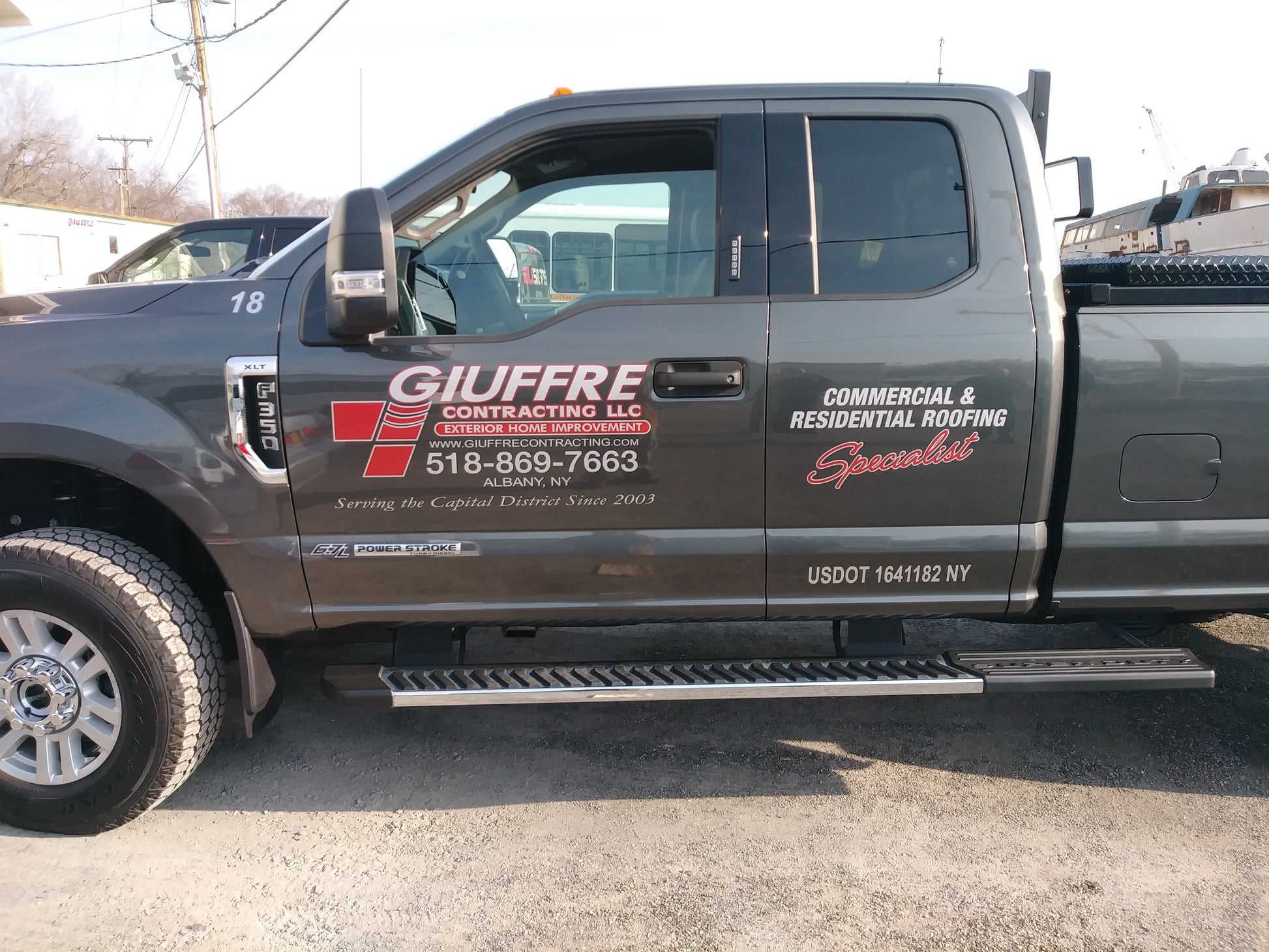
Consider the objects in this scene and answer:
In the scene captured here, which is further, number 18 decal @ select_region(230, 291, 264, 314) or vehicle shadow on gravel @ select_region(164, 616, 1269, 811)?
vehicle shadow on gravel @ select_region(164, 616, 1269, 811)

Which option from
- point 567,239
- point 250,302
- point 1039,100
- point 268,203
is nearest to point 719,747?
point 567,239

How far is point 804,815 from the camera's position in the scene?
2.86m

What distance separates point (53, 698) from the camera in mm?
2652

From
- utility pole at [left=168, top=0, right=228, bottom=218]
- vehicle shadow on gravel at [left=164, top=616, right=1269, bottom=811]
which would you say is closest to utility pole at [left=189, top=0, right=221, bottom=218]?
utility pole at [left=168, top=0, right=228, bottom=218]

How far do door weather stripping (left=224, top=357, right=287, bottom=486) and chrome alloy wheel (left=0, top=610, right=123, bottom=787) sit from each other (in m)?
0.74

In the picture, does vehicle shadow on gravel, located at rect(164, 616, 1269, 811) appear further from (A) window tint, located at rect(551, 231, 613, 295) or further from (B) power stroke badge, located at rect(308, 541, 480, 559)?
(A) window tint, located at rect(551, 231, 613, 295)

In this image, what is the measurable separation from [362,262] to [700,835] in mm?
1927

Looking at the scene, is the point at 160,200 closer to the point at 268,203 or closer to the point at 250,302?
the point at 268,203

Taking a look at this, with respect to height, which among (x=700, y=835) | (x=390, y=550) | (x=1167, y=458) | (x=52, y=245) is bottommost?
(x=700, y=835)

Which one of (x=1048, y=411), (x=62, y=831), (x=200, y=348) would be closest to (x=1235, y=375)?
(x=1048, y=411)

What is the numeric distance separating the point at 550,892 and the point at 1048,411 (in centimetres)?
196

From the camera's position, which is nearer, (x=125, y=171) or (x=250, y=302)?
(x=250, y=302)

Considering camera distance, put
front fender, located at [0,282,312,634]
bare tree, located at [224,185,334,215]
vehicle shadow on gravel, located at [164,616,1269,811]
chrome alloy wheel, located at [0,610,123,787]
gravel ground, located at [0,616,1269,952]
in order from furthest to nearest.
Answer: bare tree, located at [224,185,334,215] < vehicle shadow on gravel, located at [164,616,1269,811] < chrome alloy wheel, located at [0,610,123,787] < front fender, located at [0,282,312,634] < gravel ground, located at [0,616,1269,952]

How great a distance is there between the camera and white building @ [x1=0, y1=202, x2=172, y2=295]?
47.3 feet
